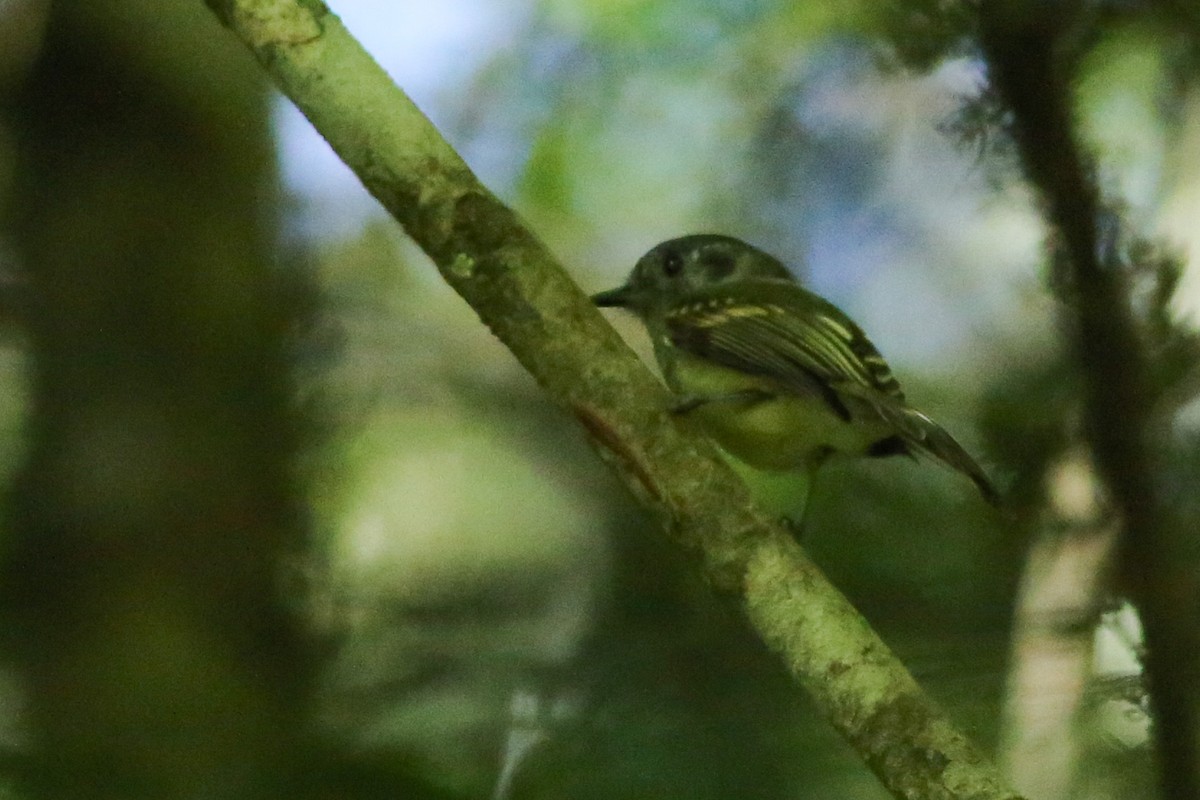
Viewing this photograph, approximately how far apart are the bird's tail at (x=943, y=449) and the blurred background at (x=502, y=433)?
0.24 feet

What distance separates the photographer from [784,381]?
9.49 ft

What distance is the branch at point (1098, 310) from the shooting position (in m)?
2.09

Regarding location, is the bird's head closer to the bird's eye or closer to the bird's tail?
the bird's eye

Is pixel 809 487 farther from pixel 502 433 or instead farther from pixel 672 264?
pixel 502 433

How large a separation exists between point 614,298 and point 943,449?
1281mm

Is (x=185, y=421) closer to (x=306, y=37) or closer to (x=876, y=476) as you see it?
(x=306, y=37)

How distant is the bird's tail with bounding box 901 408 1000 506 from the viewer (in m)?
2.46

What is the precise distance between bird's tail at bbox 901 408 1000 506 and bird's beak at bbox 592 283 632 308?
106cm

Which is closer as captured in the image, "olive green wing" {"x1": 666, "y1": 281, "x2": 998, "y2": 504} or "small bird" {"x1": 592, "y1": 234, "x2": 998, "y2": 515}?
"olive green wing" {"x1": 666, "y1": 281, "x2": 998, "y2": 504}

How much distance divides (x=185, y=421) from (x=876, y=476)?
1.64 metres

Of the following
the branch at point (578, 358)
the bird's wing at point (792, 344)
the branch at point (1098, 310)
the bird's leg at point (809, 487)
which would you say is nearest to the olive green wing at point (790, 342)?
the bird's wing at point (792, 344)

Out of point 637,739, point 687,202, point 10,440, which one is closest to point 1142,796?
point 637,739

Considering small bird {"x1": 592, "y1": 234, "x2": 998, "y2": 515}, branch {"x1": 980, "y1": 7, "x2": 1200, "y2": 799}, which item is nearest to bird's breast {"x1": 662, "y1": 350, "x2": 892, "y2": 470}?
small bird {"x1": 592, "y1": 234, "x2": 998, "y2": 515}

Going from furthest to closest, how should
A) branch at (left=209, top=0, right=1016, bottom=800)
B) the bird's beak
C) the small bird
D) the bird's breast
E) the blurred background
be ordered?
the bird's beak, the bird's breast, the small bird, the blurred background, branch at (left=209, top=0, right=1016, bottom=800)
